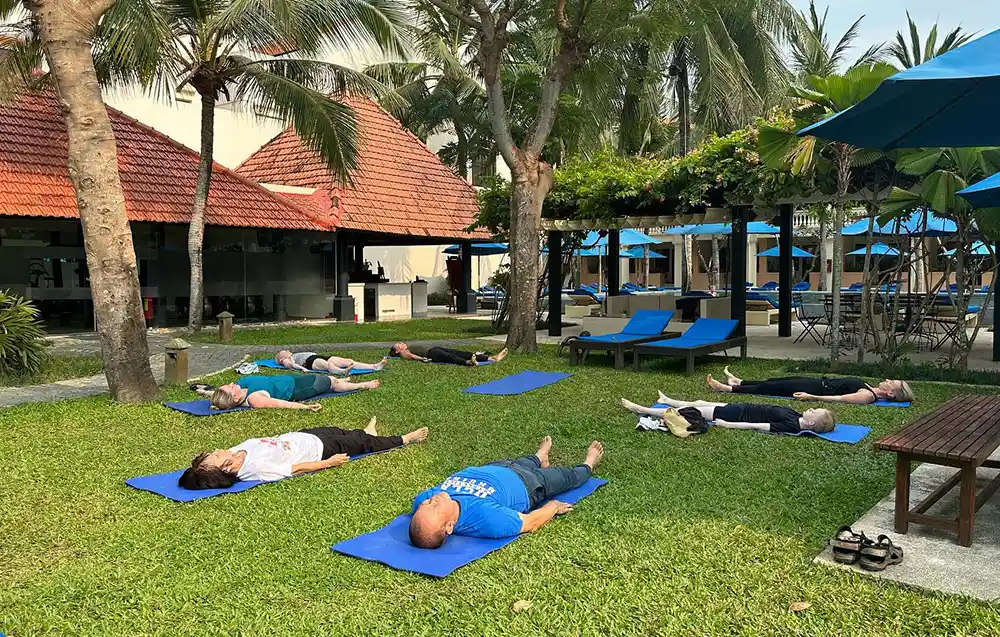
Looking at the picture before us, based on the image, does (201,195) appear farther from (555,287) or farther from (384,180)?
(555,287)

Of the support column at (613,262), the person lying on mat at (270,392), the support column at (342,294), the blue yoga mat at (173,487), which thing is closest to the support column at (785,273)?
the support column at (613,262)

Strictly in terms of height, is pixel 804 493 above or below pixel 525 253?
below

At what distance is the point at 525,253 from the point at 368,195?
29.0ft

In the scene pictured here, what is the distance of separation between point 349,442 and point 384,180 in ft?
51.5

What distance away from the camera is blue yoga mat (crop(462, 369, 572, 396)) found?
897 centimetres

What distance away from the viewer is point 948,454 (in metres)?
3.67

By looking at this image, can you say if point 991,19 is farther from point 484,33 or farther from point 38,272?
point 38,272

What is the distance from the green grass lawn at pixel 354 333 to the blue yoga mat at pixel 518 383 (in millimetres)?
5490

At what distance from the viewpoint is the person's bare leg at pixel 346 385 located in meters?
8.86

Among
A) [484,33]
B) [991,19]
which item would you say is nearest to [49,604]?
[484,33]

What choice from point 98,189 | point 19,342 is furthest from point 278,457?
point 19,342

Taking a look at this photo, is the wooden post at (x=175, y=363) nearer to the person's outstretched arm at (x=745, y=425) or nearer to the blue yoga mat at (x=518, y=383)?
the blue yoga mat at (x=518, y=383)

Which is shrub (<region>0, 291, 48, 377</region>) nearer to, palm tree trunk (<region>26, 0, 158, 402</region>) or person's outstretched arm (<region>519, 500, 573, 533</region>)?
palm tree trunk (<region>26, 0, 158, 402</region>)

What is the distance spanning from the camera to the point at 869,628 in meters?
3.08
